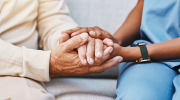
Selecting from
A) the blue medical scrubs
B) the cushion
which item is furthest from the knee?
the cushion

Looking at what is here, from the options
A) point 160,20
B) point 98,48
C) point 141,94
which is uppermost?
point 160,20

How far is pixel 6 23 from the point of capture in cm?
88

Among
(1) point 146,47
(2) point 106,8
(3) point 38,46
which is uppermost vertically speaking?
(2) point 106,8

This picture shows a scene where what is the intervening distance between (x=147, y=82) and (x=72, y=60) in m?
0.34

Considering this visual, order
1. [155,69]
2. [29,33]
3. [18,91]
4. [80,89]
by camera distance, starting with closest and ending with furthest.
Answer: [18,91] → [155,69] → [80,89] → [29,33]

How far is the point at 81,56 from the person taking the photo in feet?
2.51

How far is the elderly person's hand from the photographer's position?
0.78 meters

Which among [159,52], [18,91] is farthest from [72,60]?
[159,52]

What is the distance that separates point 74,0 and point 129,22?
0.44 m

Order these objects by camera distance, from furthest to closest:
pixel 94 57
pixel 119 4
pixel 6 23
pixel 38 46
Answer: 1. pixel 119 4
2. pixel 38 46
3. pixel 6 23
4. pixel 94 57

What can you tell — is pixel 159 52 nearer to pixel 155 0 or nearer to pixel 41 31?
pixel 155 0

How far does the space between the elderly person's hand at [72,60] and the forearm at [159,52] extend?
0.07 m

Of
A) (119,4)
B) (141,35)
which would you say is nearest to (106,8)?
(119,4)

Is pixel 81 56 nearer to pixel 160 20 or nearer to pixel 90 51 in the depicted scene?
pixel 90 51
